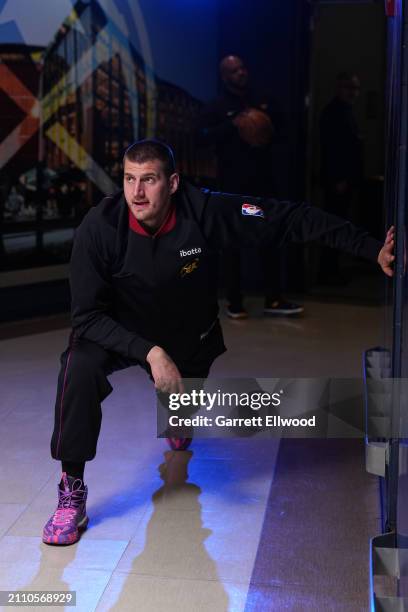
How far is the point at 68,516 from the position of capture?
2438 mm

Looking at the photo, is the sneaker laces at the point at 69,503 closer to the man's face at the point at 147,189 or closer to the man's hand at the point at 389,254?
the man's face at the point at 147,189

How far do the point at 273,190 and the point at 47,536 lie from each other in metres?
3.04

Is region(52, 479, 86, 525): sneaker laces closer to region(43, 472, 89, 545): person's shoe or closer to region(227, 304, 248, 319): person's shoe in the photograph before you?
region(43, 472, 89, 545): person's shoe

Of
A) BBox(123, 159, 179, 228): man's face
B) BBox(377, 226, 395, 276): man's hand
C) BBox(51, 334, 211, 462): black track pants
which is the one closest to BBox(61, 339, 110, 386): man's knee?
BBox(51, 334, 211, 462): black track pants

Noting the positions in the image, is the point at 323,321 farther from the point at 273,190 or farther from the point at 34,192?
the point at 34,192

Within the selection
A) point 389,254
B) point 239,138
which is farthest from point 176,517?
point 239,138

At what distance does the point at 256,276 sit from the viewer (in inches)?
227

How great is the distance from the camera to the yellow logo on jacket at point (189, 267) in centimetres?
261

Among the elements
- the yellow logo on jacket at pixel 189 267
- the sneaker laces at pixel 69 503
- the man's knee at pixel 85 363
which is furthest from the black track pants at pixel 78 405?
the yellow logo on jacket at pixel 189 267

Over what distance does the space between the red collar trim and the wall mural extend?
2415mm

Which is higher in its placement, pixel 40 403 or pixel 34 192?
pixel 34 192

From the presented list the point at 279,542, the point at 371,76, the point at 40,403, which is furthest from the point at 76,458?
the point at 371,76

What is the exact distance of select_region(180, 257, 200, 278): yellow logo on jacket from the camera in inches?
103

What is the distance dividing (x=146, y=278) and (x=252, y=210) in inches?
13.9
